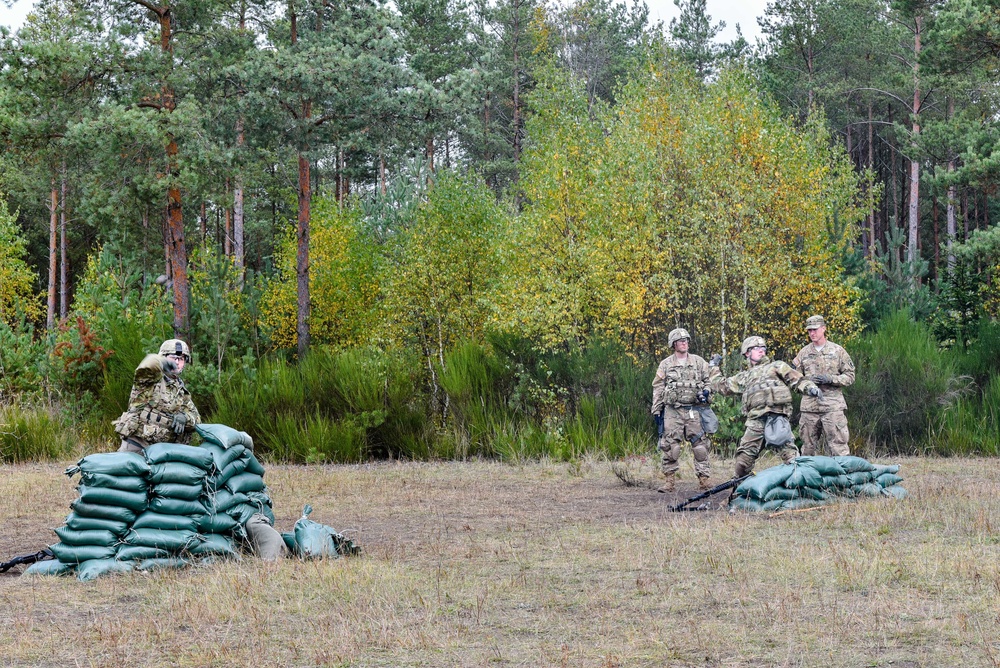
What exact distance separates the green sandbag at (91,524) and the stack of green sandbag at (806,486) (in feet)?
19.4

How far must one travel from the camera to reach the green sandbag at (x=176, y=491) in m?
8.91

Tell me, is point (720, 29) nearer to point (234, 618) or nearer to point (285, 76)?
point (285, 76)

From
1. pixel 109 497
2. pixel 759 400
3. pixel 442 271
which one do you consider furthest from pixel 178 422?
pixel 442 271

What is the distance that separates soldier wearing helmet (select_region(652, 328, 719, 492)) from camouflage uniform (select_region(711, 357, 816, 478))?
527 mm

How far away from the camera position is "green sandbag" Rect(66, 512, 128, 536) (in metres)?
8.73

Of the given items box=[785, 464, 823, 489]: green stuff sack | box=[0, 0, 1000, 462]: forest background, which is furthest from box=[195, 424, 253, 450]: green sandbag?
box=[0, 0, 1000, 462]: forest background

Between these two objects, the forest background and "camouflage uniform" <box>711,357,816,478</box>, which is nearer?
"camouflage uniform" <box>711,357,816,478</box>

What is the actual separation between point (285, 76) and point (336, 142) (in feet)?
6.85

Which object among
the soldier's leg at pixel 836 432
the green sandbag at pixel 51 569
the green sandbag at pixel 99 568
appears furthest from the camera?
the soldier's leg at pixel 836 432

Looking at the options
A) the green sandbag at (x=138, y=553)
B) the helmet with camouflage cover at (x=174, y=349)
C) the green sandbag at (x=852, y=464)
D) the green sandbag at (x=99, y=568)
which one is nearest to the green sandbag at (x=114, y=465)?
the green sandbag at (x=138, y=553)

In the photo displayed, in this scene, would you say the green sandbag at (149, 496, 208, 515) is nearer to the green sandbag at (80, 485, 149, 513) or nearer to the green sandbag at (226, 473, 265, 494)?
the green sandbag at (80, 485, 149, 513)

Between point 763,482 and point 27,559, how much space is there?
6.78 meters

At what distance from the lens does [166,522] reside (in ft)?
29.3

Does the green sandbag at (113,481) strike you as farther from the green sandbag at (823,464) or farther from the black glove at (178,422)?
the green sandbag at (823,464)
